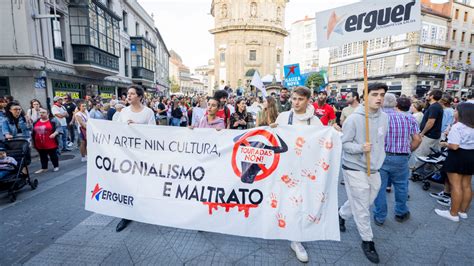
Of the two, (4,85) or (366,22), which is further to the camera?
(4,85)

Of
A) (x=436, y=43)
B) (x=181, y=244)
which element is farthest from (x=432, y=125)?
(x=436, y=43)

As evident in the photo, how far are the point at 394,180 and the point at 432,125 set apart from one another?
2.59 m

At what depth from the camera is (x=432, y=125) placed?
5055 millimetres

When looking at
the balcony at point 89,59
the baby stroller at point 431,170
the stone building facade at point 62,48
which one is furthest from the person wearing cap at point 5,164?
the balcony at point 89,59

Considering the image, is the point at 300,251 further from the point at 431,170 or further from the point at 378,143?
the point at 431,170

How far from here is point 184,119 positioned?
11.2m

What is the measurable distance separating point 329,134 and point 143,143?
2376 millimetres

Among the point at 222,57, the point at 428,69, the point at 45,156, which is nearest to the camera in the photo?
the point at 45,156

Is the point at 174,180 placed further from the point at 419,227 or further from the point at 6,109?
the point at 6,109

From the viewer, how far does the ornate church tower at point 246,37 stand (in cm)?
5497

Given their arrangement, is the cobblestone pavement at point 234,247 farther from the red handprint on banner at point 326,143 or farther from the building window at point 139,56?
the building window at point 139,56

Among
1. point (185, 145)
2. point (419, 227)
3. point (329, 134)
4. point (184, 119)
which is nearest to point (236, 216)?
point (185, 145)

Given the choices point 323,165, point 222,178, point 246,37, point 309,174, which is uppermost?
point 246,37

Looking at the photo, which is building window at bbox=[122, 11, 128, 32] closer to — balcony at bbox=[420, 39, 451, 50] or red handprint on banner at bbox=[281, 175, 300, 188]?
red handprint on banner at bbox=[281, 175, 300, 188]
